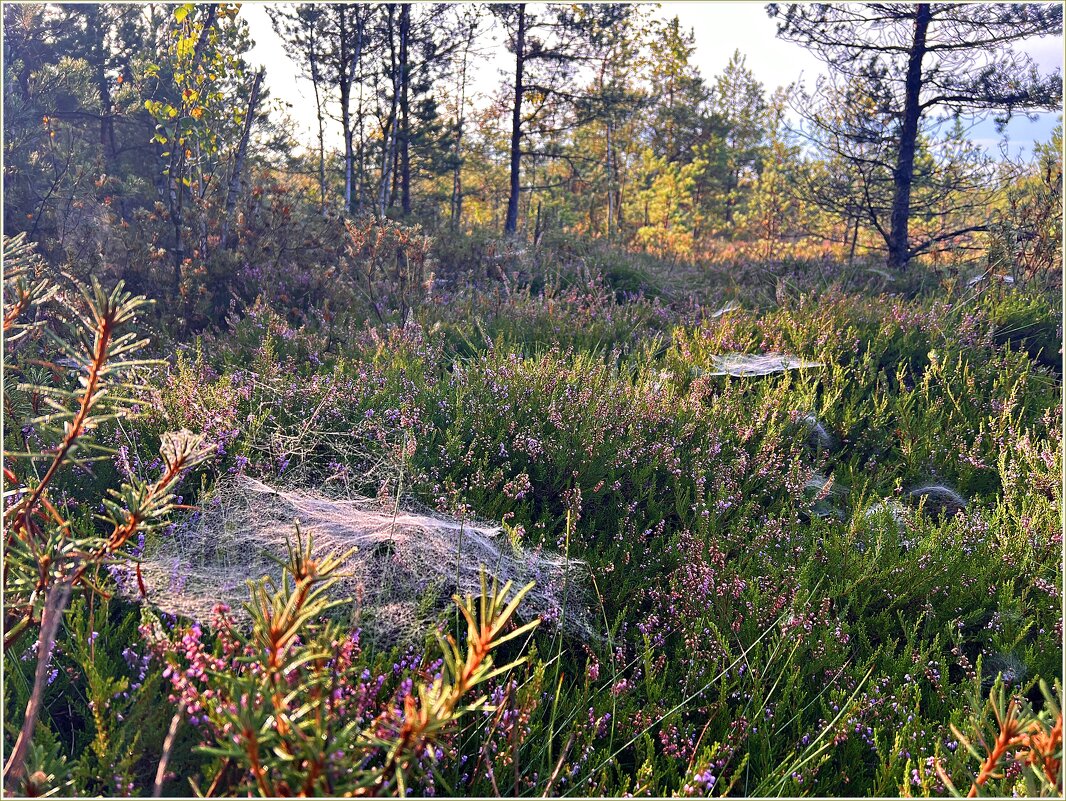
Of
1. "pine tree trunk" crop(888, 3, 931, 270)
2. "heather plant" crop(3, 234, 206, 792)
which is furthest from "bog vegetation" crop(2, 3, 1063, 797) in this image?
"pine tree trunk" crop(888, 3, 931, 270)

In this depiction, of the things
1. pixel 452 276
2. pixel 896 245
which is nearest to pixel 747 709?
pixel 452 276

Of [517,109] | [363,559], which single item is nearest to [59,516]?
[363,559]

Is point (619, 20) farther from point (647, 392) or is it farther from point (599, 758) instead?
point (599, 758)

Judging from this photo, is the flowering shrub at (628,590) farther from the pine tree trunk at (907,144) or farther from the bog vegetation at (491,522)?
the pine tree trunk at (907,144)

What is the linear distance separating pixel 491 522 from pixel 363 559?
0.70m

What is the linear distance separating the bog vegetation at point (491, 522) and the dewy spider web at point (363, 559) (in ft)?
0.05

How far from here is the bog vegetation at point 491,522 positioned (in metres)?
1.35

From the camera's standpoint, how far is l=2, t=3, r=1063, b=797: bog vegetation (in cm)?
135

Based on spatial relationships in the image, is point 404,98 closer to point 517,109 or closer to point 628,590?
point 517,109

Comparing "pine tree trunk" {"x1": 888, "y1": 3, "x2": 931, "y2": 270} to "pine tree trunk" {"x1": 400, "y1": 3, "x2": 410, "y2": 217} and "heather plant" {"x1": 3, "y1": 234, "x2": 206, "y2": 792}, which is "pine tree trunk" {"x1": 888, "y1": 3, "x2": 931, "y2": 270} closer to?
"pine tree trunk" {"x1": 400, "y1": 3, "x2": 410, "y2": 217}

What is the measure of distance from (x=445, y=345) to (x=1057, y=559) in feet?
13.2

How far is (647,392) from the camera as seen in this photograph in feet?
13.1

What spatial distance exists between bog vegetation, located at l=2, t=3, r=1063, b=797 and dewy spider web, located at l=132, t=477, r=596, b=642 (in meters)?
0.02

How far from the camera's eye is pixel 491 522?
106 inches
